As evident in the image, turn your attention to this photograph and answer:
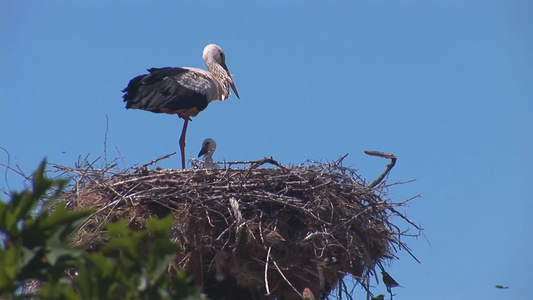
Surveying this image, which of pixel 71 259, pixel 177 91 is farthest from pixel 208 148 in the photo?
pixel 71 259

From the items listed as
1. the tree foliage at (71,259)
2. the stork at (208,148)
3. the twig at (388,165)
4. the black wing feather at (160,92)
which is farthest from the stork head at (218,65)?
the tree foliage at (71,259)

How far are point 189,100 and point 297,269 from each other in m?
4.04

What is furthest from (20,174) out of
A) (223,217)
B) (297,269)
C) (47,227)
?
(47,227)

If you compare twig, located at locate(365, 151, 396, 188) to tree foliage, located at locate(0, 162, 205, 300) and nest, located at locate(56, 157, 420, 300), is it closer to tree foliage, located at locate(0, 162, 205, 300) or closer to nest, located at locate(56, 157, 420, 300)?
nest, located at locate(56, 157, 420, 300)

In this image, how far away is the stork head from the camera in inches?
528

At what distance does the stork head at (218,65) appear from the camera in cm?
1342

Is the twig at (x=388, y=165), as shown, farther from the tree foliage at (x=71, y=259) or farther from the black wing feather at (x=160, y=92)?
the tree foliage at (x=71, y=259)

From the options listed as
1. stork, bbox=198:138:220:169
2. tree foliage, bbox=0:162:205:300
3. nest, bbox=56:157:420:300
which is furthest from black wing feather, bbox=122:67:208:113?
tree foliage, bbox=0:162:205:300

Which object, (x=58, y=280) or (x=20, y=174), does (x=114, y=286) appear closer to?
(x=58, y=280)

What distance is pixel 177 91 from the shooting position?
12039mm

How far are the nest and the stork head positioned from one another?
14.0 feet

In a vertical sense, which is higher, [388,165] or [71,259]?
[388,165]

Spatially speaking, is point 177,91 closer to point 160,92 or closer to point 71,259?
point 160,92

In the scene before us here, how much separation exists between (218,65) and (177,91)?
5.84 feet
